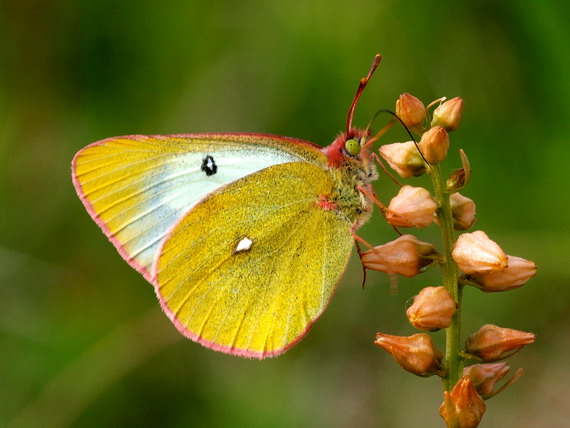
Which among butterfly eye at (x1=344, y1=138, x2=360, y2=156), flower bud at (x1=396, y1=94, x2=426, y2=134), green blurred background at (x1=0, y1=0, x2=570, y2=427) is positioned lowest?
green blurred background at (x1=0, y1=0, x2=570, y2=427)

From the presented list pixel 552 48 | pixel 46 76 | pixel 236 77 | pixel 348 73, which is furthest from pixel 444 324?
pixel 46 76

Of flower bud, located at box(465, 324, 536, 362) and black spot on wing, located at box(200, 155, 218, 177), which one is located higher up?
black spot on wing, located at box(200, 155, 218, 177)

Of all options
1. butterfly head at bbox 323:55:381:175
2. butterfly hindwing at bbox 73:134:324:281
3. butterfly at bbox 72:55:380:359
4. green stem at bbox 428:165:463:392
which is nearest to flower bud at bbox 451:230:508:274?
green stem at bbox 428:165:463:392

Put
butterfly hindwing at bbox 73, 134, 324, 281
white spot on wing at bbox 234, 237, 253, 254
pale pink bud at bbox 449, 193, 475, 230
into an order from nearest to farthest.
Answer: pale pink bud at bbox 449, 193, 475, 230, butterfly hindwing at bbox 73, 134, 324, 281, white spot on wing at bbox 234, 237, 253, 254

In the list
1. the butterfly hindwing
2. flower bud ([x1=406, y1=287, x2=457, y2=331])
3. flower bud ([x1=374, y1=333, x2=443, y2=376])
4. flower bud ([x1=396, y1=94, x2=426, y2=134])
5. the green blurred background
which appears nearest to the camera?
flower bud ([x1=406, y1=287, x2=457, y2=331])

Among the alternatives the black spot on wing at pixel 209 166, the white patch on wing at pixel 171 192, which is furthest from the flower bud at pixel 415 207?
the black spot on wing at pixel 209 166

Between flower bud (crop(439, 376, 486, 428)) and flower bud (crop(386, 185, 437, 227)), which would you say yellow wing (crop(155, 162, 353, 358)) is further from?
flower bud (crop(439, 376, 486, 428))

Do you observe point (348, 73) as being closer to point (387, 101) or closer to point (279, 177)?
point (387, 101)
